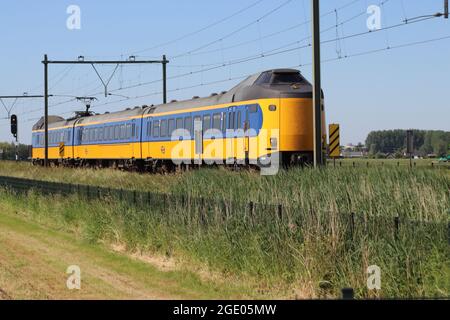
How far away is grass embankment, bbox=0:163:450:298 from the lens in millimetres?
9211

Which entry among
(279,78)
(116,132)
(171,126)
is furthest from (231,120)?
(116,132)

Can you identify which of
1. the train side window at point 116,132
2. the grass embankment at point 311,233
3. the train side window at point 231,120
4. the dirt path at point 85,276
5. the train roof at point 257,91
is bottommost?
the dirt path at point 85,276

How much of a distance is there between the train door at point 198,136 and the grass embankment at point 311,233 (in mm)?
12364

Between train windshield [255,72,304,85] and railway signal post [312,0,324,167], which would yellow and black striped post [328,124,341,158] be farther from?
railway signal post [312,0,324,167]

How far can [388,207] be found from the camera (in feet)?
35.4

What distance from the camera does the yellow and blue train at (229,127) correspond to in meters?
24.5

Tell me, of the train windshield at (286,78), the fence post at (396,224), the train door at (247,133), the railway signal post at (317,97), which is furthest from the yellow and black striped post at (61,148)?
the fence post at (396,224)

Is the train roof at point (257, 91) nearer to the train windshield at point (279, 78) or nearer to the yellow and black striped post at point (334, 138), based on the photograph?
the train windshield at point (279, 78)

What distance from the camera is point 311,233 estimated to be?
10367 millimetres

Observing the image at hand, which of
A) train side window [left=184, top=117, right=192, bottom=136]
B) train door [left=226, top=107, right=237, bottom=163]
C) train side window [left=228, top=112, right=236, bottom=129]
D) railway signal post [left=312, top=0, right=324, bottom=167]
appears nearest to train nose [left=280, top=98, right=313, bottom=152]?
train door [left=226, top=107, right=237, bottom=163]

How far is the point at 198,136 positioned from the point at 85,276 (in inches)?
717

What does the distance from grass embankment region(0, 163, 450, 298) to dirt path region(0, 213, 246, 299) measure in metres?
0.65
